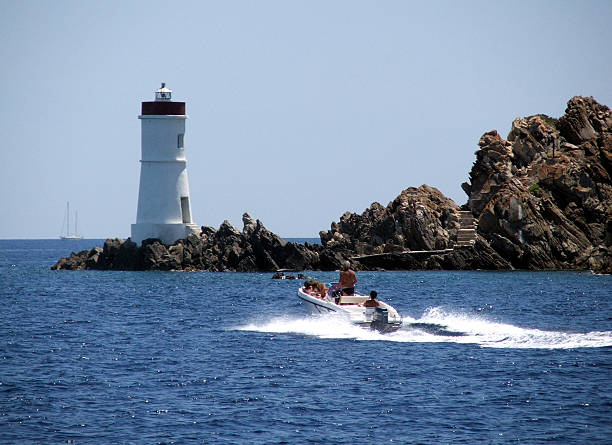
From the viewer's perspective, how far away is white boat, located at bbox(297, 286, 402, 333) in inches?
1260

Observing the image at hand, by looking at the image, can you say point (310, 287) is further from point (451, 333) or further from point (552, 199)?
point (552, 199)

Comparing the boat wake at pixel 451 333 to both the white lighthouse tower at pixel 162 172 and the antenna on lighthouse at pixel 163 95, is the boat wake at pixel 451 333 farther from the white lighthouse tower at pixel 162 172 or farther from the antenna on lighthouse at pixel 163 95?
the antenna on lighthouse at pixel 163 95

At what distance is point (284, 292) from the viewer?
5459 cm

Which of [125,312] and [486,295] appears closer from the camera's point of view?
[125,312]

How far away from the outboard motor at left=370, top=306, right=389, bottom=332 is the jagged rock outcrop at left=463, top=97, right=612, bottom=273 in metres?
34.3

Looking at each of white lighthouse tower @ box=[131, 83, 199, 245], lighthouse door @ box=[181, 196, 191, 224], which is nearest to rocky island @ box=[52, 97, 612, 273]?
white lighthouse tower @ box=[131, 83, 199, 245]

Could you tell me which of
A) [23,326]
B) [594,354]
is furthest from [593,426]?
[23,326]

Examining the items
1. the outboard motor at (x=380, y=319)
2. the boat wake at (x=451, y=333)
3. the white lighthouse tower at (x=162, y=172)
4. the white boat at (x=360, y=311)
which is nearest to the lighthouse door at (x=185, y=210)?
the white lighthouse tower at (x=162, y=172)

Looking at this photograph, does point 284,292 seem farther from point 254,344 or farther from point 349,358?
point 349,358

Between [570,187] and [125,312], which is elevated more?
[570,187]

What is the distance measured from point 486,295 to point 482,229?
62.4 ft

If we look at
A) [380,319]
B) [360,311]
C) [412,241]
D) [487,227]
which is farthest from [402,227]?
[380,319]

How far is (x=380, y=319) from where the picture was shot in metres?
32.0

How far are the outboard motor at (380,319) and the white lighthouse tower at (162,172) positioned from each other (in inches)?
1694
